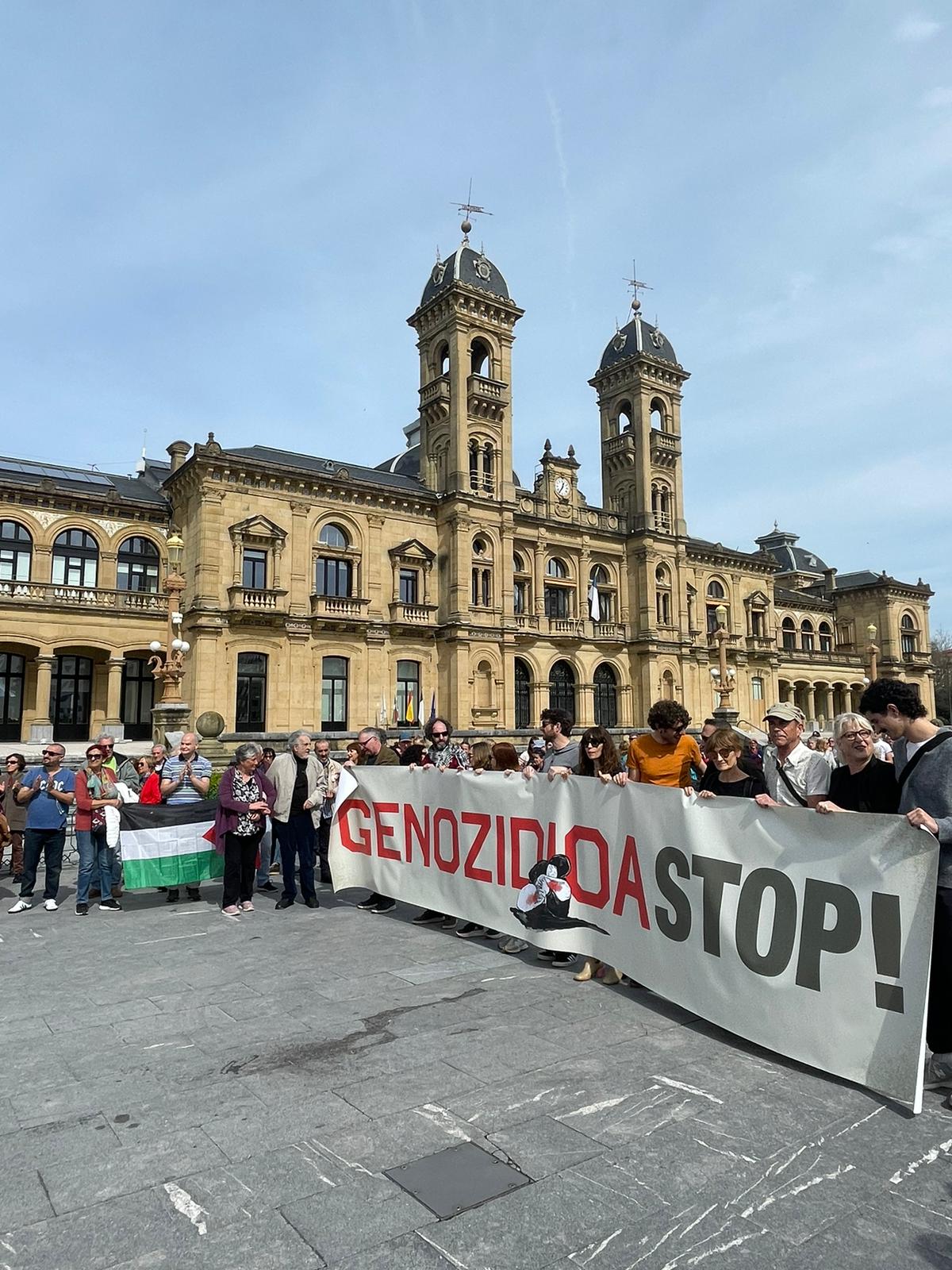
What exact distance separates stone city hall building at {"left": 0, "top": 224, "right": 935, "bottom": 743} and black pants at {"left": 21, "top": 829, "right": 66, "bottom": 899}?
1871 cm

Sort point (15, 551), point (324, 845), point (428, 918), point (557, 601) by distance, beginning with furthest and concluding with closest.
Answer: point (557, 601) → point (15, 551) → point (324, 845) → point (428, 918)

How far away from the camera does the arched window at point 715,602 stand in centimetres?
4878

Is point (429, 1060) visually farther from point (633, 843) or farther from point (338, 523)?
point (338, 523)

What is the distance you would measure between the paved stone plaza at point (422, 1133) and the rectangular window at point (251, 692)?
82.4 ft

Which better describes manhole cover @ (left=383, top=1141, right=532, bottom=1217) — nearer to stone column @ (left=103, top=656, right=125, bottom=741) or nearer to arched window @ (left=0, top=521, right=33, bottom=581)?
stone column @ (left=103, top=656, right=125, bottom=741)

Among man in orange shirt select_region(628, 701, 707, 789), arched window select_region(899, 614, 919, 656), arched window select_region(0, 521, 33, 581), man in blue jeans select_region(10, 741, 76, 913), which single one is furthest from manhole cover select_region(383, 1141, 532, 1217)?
arched window select_region(899, 614, 919, 656)

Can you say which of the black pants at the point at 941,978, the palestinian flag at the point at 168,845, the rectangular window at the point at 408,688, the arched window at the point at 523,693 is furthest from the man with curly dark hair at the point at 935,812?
the arched window at the point at 523,693

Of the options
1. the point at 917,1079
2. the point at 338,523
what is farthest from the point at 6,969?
the point at 338,523

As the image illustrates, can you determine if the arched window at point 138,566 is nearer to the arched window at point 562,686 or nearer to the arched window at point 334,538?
the arched window at point 334,538

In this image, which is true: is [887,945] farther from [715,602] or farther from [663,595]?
[715,602]

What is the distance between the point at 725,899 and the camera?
202 inches

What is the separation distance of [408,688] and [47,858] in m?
26.0

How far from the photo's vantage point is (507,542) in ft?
123

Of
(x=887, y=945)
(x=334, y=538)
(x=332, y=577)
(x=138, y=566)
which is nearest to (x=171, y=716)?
(x=332, y=577)
